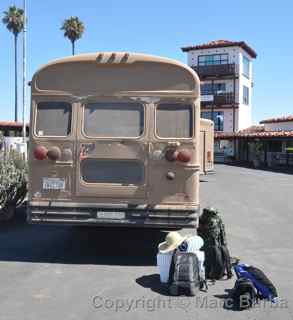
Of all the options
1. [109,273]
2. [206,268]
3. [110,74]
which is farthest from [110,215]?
[110,74]

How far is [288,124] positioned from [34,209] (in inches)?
1802

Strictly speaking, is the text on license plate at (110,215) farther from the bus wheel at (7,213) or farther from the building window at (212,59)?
the building window at (212,59)

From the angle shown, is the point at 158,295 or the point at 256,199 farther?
the point at 256,199

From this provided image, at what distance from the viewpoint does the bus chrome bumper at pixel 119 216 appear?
820 centimetres

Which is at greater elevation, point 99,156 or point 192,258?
point 99,156

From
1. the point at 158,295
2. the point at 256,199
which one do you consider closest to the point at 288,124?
the point at 256,199

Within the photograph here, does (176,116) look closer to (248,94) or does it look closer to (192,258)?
(192,258)

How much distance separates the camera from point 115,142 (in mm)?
8305

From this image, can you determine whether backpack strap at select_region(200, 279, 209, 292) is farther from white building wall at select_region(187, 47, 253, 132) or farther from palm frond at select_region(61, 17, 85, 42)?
palm frond at select_region(61, 17, 85, 42)

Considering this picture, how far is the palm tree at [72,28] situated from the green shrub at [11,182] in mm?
57610

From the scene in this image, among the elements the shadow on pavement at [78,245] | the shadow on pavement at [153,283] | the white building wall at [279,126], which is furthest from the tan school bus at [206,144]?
the white building wall at [279,126]

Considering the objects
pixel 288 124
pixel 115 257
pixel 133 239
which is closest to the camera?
pixel 115 257

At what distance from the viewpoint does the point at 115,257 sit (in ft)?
28.9

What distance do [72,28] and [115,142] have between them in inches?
2447
